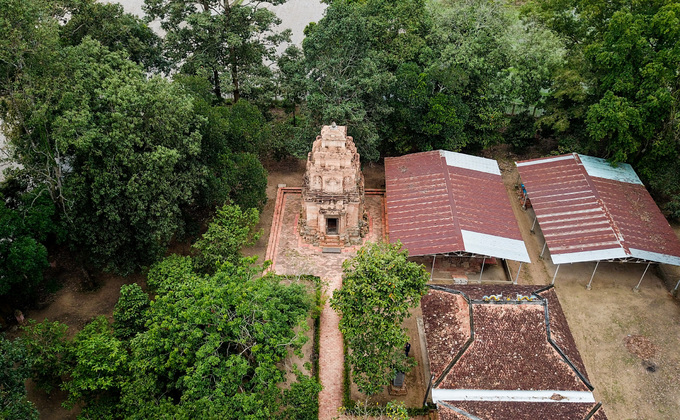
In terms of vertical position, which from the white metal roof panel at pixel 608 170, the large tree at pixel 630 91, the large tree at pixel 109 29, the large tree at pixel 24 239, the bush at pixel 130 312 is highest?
the large tree at pixel 109 29

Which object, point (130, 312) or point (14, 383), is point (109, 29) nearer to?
point (130, 312)

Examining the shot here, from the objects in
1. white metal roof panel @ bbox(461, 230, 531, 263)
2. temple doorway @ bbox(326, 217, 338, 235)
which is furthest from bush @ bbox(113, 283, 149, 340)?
white metal roof panel @ bbox(461, 230, 531, 263)

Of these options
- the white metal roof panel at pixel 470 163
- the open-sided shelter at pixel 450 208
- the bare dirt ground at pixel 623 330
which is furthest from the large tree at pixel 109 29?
the bare dirt ground at pixel 623 330

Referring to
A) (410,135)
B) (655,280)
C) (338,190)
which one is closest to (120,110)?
(338,190)

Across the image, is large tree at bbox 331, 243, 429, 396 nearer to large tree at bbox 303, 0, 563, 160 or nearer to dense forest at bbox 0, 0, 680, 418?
dense forest at bbox 0, 0, 680, 418

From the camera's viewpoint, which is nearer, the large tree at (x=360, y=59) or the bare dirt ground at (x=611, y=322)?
the bare dirt ground at (x=611, y=322)

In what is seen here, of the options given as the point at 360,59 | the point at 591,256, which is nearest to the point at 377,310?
the point at 591,256

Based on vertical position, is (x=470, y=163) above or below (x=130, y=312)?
above

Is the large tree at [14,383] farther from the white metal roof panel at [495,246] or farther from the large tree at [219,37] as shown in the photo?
the white metal roof panel at [495,246]

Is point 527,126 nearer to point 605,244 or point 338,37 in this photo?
point 605,244
